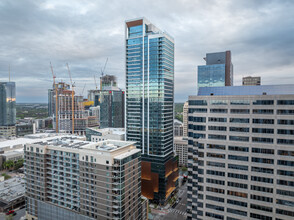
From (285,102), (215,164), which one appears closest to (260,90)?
(285,102)

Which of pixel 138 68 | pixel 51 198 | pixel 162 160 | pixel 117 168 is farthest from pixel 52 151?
pixel 138 68

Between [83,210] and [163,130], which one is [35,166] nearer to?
[83,210]

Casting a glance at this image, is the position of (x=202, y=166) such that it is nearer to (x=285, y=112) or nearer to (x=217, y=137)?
(x=217, y=137)

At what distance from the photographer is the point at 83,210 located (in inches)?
3489

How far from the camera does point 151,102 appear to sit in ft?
475

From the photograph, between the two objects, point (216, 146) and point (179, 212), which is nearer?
point (216, 146)

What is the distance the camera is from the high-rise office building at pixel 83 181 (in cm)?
8206

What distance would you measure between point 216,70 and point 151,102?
79.1 metres

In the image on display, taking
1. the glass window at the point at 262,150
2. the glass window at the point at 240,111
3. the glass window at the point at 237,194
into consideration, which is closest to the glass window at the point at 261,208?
the glass window at the point at 237,194

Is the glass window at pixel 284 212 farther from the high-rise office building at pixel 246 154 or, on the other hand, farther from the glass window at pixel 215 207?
the glass window at pixel 215 207

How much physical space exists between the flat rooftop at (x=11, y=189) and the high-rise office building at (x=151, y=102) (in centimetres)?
8299

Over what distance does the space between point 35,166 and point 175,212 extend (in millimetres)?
92223

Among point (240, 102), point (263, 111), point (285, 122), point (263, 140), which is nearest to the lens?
point (285, 122)

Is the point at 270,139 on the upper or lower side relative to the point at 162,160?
upper
